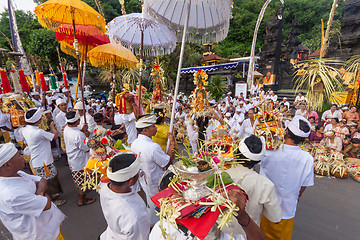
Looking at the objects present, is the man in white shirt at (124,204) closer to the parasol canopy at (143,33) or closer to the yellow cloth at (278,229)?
the yellow cloth at (278,229)

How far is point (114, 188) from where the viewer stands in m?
1.80

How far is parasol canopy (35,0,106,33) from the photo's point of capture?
3.08 metres

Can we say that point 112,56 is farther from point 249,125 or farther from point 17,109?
point 249,125

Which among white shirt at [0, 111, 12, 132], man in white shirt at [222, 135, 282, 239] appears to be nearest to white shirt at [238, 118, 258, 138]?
man in white shirt at [222, 135, 282, 239]

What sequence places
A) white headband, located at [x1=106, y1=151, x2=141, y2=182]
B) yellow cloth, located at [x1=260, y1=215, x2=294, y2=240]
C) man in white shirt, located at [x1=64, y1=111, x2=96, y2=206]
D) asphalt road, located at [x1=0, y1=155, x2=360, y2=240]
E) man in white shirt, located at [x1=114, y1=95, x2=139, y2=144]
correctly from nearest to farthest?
white headband, located at [x1=106, y1=151, x2=141, y2=182] → yellow cloth, located at [x1=260, y1=215, x2=294, y2=240] → asphalt road, located at [x1=0, y1=155, x2=360, y2=240] → man in white shirt, located at [x1=64, y1=111, x2=96, y2=206] → man in white shirt, located at [x1=114, y1=95, x2=139, y2=144]

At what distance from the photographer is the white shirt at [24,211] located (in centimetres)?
182

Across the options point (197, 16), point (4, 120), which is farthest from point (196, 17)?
point (4, 120)

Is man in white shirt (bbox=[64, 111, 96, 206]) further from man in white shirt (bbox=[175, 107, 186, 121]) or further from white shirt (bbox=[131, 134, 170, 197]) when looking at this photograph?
man in white shirt (bbox=[175, 107, 186, 121])

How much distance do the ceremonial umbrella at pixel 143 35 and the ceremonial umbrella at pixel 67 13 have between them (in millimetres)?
324

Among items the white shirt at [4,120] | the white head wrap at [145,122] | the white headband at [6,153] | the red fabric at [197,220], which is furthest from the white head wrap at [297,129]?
the white shirt at [4,120]

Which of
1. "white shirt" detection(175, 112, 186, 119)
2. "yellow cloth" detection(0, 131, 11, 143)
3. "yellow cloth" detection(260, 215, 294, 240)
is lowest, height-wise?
"yellow cloth" detection(260, 215, 294, 240)

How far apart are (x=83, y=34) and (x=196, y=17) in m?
2.99

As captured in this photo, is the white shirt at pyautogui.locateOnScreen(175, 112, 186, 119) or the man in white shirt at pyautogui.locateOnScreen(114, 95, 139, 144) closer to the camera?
the man in white shirt at pyautogui.locateOnScreen(114, 95, 139, 144)

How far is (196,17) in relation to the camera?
8.38ft
